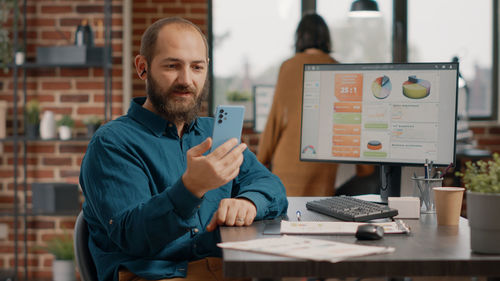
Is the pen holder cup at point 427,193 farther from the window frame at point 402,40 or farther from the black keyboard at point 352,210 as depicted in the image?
the window frame at point 402,40

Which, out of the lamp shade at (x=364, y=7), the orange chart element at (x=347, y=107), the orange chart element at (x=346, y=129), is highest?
the lamp shade at (x=364, y=7)

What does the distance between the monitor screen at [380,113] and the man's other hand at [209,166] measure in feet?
2.39

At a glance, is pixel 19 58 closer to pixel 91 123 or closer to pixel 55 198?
pixel 91 123

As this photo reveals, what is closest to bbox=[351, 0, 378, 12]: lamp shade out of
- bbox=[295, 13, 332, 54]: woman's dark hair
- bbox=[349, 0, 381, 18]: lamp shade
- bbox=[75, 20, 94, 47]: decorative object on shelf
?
bbox=[349, 0, 381, 18]: lamp shade

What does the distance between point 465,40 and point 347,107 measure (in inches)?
112

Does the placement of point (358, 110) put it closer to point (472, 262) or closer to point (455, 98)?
point (455, 98)

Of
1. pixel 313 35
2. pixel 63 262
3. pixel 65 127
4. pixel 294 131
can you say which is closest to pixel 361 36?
pixel 313 35

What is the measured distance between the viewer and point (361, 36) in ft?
14.0

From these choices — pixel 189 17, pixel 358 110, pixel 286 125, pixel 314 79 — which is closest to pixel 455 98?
pixel 358 110

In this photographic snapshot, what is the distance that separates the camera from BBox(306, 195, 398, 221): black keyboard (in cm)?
149

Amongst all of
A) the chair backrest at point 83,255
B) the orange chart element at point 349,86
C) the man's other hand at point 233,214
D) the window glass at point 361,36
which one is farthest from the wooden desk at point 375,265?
the window glass at point 361,36

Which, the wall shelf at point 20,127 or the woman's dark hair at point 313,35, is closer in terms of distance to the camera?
the woman's dark hair at point 313,35

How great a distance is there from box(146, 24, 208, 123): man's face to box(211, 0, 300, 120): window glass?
2.56 metres

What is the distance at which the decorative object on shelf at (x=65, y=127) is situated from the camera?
338 centimetres
